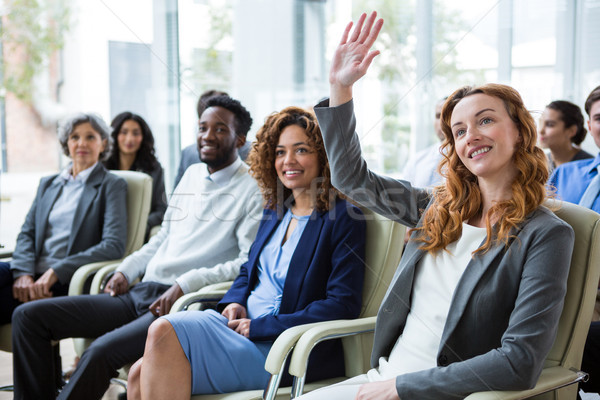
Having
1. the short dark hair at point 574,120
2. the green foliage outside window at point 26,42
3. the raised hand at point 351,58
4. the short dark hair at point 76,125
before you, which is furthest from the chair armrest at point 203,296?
the green foliage outside window at point 26,42

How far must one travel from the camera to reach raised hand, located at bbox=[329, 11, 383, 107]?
1427 mm

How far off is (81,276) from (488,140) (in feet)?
5.83

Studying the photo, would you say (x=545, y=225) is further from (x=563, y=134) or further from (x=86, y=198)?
(x=563, y=134)

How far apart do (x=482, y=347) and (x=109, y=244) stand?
178 cm

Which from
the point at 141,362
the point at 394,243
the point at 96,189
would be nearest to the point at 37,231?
the point at 96,189

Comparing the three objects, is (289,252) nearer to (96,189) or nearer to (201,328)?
(201,328)

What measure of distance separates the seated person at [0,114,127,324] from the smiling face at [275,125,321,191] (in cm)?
104

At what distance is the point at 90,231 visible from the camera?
8.67 feet

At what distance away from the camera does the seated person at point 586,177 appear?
2.22m

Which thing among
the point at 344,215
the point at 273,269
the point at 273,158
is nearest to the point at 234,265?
the point at 273,269

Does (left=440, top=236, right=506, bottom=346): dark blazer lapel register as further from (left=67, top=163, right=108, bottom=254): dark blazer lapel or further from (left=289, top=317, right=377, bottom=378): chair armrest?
(left=67, top=163, right=108, bottom=254): dark blazer lapel

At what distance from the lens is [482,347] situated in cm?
133

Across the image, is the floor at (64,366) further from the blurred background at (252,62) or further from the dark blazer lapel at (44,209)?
the blurred background at (252,62)

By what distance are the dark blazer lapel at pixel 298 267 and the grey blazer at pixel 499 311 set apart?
38cm
